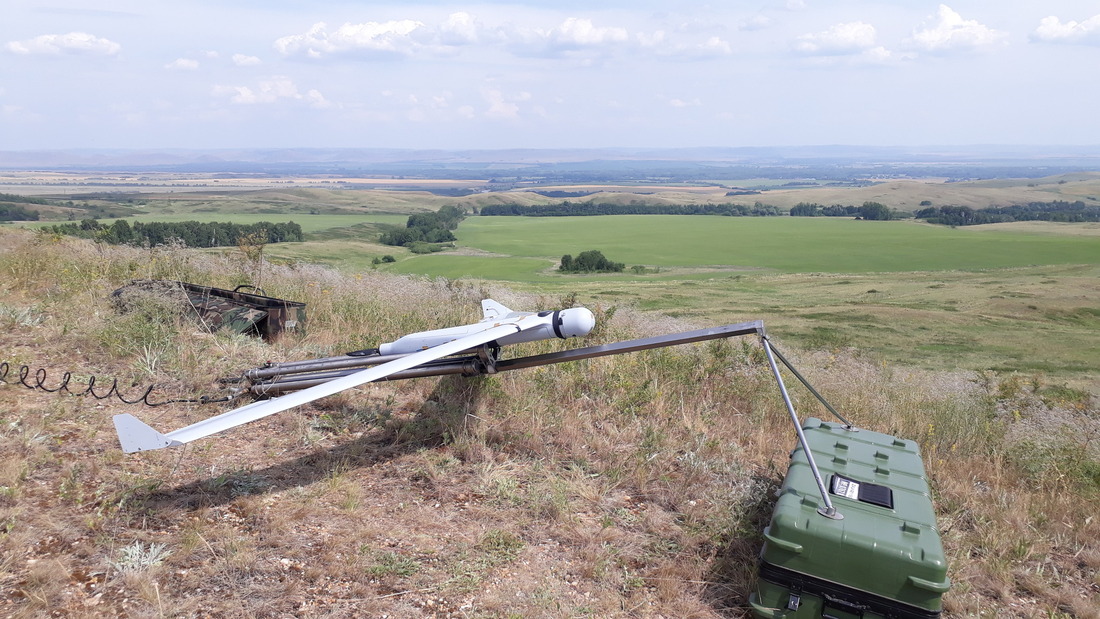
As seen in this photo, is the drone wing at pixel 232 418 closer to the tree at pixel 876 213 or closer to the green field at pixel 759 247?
the green field at pixel 759 247

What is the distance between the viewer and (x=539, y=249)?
234ft

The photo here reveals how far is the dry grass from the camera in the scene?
151 inches

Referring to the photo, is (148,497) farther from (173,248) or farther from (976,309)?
(976,309)

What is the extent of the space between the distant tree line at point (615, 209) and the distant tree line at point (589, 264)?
60.7 meters

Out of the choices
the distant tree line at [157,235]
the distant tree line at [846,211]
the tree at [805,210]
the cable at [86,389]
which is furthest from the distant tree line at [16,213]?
the tree at [805,210]

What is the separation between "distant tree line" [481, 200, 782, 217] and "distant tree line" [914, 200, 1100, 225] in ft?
95.8

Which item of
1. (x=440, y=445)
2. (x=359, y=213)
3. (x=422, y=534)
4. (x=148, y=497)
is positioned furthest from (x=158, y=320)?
(x=359, y=213)

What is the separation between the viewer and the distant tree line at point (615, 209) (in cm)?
12381

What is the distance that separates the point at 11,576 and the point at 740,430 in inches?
234

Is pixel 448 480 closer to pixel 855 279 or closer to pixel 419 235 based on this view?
pixel 855 279

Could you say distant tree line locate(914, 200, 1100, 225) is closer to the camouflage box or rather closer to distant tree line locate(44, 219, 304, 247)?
distant tree line locate(44, 219, 304, 247)

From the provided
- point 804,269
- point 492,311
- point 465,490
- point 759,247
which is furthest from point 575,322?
point 759,247

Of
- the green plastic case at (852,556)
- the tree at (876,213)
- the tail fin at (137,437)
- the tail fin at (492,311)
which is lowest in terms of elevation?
the tree at (876,213)

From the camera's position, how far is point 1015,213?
119438 mm
